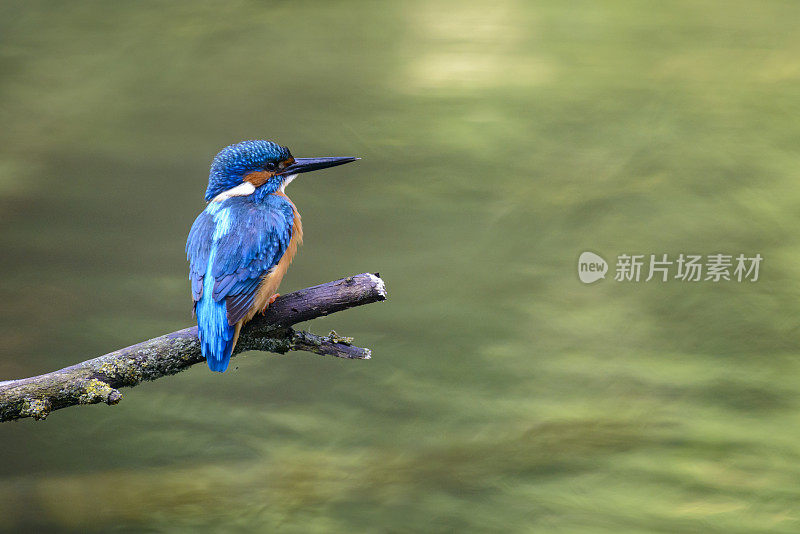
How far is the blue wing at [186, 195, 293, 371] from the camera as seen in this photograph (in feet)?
5.53

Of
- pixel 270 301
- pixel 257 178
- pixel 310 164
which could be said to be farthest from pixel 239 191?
pixel 270 301

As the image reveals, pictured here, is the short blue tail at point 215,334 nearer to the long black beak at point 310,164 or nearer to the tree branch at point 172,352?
the tree branch at point 172,352

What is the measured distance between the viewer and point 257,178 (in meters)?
2.07

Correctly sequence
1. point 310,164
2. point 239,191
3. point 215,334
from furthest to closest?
point 310,164 → point 239,191 → point 215,334

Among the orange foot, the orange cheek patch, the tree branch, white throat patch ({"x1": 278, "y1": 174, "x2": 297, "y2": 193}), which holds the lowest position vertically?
the tree branch

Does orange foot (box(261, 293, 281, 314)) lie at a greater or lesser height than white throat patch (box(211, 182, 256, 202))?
lesser

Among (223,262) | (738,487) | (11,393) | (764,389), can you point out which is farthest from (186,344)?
(764,389)

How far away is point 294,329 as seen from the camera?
68.9 inches

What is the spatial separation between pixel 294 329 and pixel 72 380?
0.47 meters

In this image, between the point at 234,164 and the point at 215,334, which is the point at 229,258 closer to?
the point at 215,334

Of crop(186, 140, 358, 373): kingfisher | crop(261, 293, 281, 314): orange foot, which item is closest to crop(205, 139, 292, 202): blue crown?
crop(186, 140, 358, 373): kingfisher

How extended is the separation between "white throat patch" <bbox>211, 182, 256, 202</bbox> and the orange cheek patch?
0.03 ft

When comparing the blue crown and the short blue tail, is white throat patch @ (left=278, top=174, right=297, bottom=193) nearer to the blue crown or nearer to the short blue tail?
the blue crown

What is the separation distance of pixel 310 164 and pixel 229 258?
1.52ft
